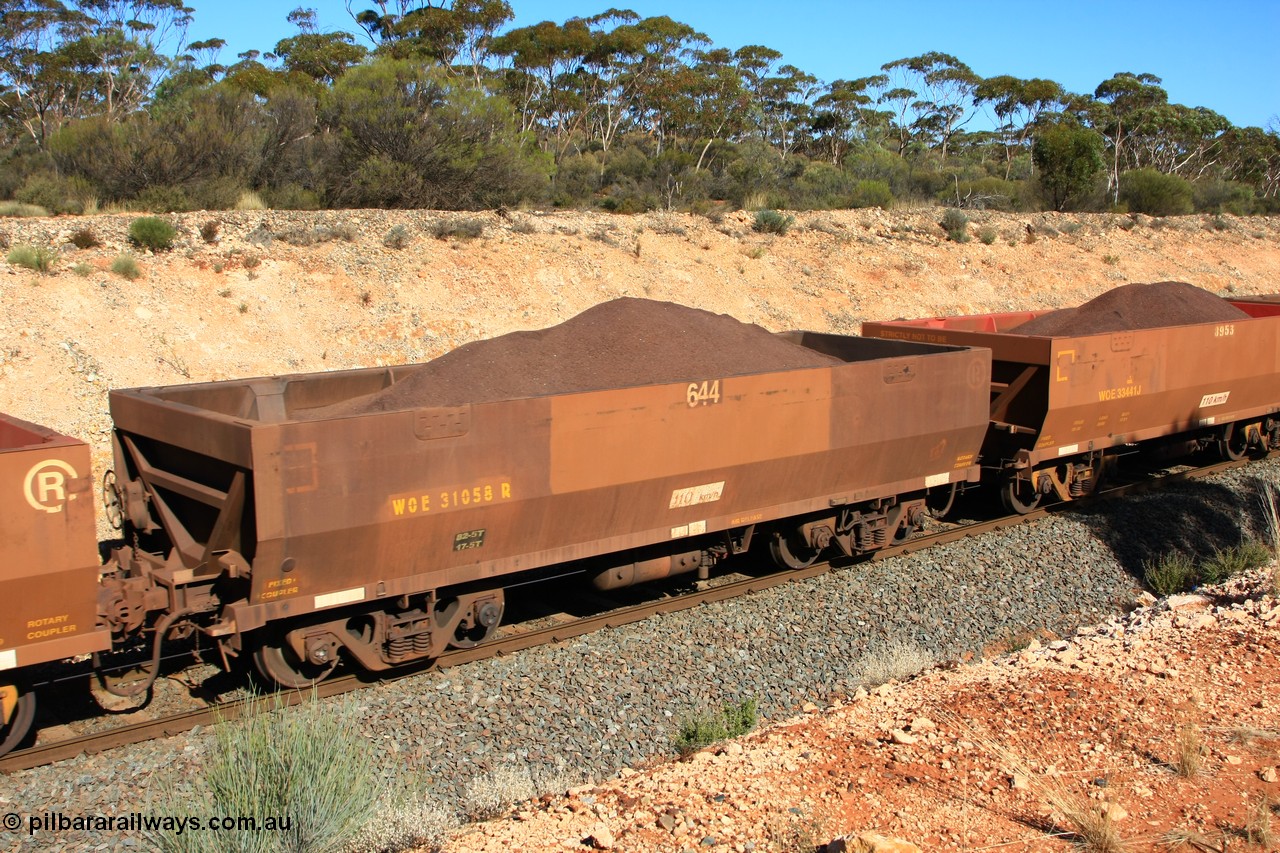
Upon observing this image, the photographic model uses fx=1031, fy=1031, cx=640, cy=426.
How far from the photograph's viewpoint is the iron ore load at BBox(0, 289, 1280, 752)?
677 centimetres

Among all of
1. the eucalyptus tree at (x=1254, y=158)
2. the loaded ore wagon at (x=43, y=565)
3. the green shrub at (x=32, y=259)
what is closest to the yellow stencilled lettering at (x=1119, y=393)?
the loaded ore wagon at (x=43, y=565)

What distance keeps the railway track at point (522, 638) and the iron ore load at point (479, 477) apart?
0.19 meters

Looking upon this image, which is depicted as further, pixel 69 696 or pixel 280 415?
pixel 280 415

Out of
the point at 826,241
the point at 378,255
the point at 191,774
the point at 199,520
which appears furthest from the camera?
the point at 826,241

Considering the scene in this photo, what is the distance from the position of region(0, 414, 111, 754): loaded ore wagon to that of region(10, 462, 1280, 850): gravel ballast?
76 centimetres

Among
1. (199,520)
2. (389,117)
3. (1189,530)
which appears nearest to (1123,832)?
(199,520)

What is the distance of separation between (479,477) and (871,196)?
31.5 metres

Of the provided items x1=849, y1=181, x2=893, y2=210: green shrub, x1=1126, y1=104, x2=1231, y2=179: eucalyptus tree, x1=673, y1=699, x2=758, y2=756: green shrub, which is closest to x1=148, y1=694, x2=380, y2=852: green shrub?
x1=673, y1=699, x2=758, y2=756: green shrub

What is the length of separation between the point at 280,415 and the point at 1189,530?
10.3m

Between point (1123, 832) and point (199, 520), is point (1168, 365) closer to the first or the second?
point (1123, 832)

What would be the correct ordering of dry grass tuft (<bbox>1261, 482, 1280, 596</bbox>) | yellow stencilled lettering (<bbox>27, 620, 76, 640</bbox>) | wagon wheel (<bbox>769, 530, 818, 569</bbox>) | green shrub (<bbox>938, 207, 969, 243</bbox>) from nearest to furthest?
yellow stencilled lettering (<bbox>27, 620, 76, 640</bbox>) → dry grass tuft (<bbox>1261, 482, 1280, 596</bbox>) → wagon wheel (<bbox>769, 530, 818, 569</bbox>) → green shrub (<bbox>938, 207, 969, 243</bbox>)

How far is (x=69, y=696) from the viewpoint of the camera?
790 cm

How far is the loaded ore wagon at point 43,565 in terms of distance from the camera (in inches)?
247

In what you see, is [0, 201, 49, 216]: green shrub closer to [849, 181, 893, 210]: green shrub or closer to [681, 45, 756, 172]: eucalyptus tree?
[849, 181, 893, 210]: green shrub
